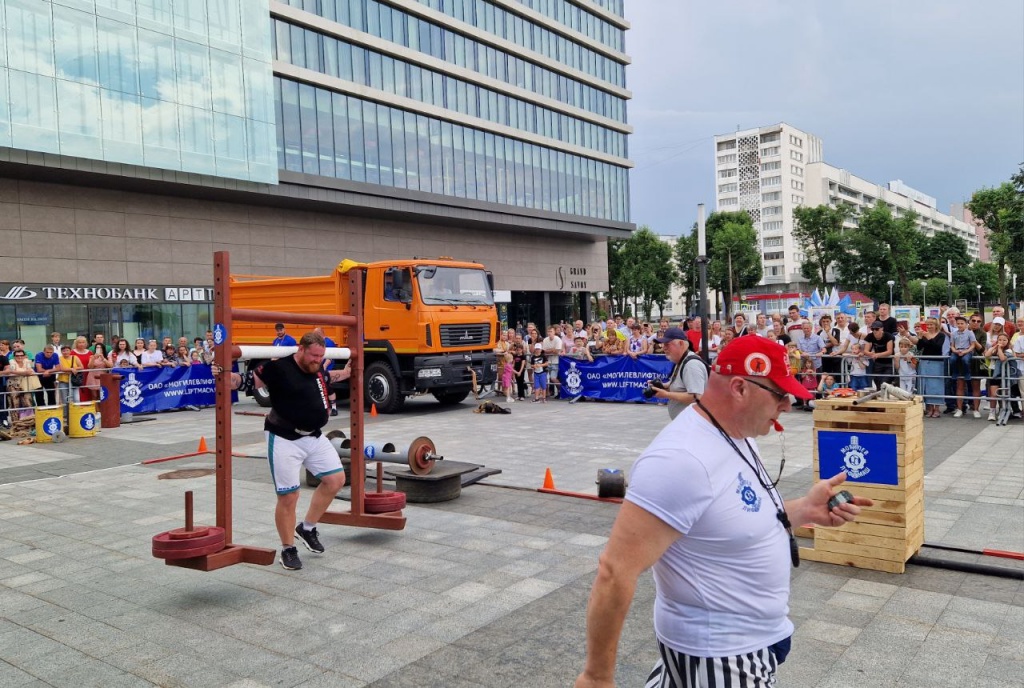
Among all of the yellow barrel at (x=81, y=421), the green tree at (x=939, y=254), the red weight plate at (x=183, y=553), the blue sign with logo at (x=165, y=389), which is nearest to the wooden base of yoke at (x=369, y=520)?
the red weight plate at (x=183, y=553)

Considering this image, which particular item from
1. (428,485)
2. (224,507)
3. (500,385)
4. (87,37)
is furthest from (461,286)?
(87,37)

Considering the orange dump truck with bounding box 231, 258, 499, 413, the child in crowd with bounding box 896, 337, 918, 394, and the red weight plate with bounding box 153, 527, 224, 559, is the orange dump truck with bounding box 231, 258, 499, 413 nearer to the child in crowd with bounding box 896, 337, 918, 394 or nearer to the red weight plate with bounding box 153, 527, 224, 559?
the child in crowd with bounding box 896, 337, 918, 394

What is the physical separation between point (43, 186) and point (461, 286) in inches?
786

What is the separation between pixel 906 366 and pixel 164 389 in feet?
56.6

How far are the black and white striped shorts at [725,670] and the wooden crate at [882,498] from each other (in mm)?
3976

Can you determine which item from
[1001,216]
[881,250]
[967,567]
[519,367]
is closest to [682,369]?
[967,567]

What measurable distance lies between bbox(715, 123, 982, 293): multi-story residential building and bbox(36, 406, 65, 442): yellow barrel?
11403cm

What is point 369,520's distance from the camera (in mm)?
6863

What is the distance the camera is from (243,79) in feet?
105

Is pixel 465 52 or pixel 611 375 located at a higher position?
pixel 465 52

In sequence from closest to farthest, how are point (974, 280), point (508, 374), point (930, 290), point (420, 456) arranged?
point (420, 456), point (508, 374), point (930, 290), point (974, 280)

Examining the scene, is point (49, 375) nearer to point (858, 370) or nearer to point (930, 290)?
point (858, 370)

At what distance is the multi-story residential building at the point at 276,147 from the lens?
89.1 feet

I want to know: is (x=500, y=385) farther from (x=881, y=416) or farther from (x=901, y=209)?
(x=901, y=209)
